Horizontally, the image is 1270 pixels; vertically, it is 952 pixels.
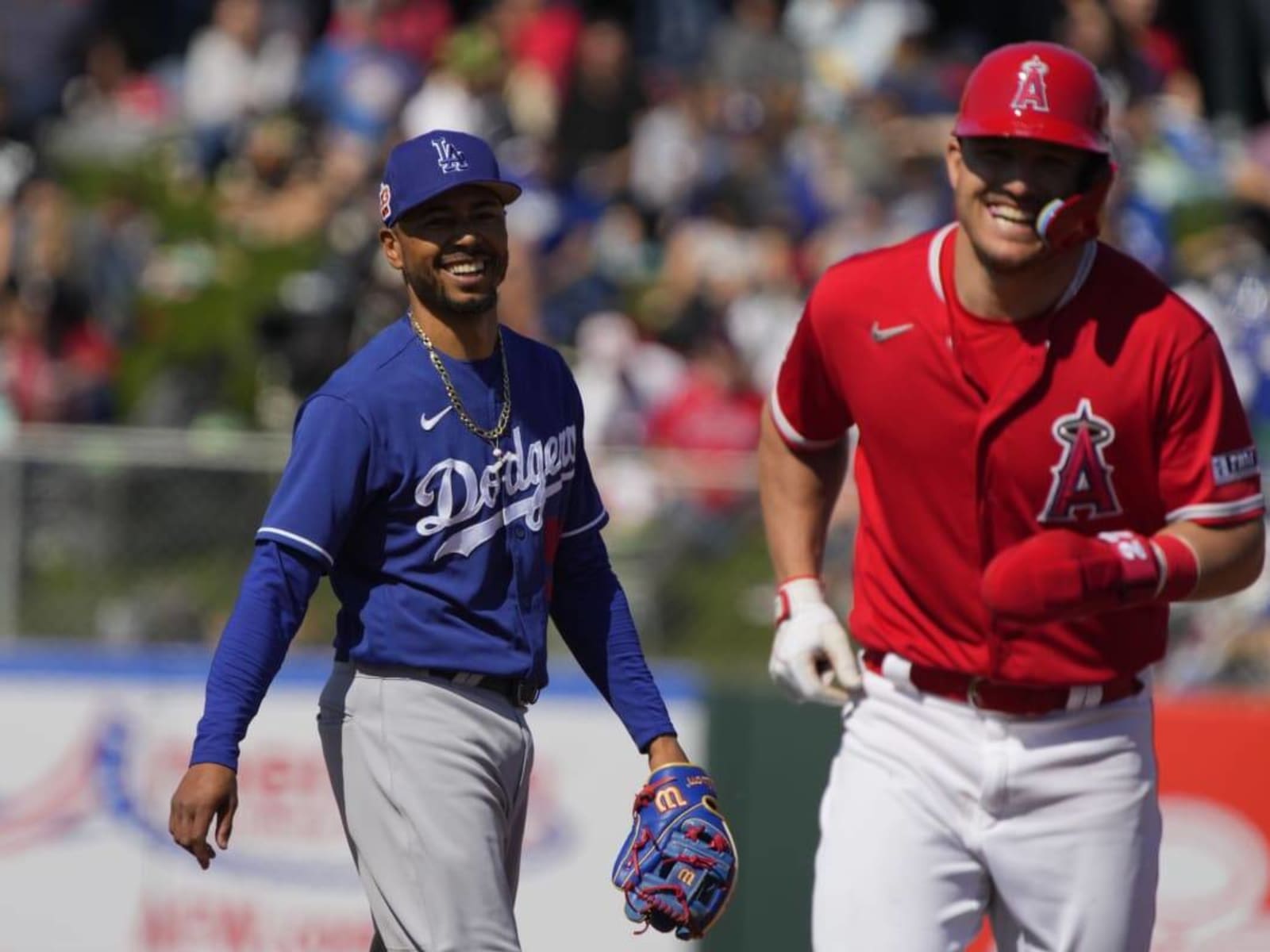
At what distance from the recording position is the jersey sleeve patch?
4375mm


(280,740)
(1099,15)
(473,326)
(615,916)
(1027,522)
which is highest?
(1099,15)

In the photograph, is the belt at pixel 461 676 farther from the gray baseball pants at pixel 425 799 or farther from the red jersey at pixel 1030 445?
the red jersey at pixel 1030 445

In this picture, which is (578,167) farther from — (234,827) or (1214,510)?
(1214,510)

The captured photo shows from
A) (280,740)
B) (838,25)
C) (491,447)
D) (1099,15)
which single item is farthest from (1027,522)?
(838,25)

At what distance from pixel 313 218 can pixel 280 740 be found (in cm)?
457

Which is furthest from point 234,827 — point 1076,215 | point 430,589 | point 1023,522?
point 1076,215

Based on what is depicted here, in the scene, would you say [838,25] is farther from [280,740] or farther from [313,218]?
[280,740]

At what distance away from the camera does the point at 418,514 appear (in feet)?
14.8

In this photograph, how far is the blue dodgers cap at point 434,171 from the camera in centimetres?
450

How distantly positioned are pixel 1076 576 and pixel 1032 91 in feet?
3.34

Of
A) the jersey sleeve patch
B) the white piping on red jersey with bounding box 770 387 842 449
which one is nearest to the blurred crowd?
the white piping on red jersey with bounding box 770 387 842 449

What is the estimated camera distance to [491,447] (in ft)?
15.2

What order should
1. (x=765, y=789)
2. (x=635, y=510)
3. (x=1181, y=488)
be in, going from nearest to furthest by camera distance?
(x=1181, y=488) < (x=765, y=789) < (x=635, y=510)

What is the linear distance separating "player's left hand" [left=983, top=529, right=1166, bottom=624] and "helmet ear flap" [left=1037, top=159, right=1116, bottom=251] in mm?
624
